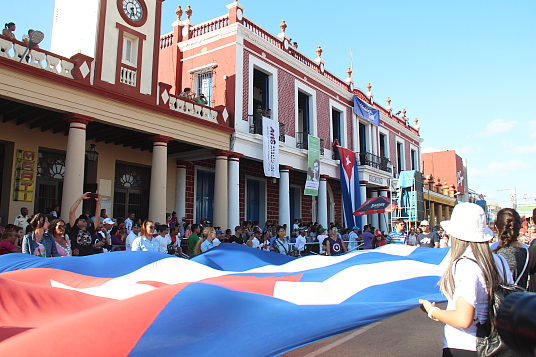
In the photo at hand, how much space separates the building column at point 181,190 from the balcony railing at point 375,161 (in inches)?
427

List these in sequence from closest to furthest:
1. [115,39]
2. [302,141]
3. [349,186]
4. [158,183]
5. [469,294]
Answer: [469,294] → [115,39] → [158,183] → [302,141] → [349,186]

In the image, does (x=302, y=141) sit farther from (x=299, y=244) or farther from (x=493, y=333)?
(x=493, y=333)

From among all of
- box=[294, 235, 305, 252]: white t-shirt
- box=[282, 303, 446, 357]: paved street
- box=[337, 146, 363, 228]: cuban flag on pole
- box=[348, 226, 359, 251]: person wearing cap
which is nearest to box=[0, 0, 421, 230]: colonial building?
box=[337, 146, 363, 228]: cuban flag on pole

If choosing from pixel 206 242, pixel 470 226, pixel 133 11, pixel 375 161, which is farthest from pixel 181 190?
pixel 470 226

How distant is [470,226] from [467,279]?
0.29m

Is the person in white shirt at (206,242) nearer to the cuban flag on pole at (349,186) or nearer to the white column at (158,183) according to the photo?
the white column at (158,183)

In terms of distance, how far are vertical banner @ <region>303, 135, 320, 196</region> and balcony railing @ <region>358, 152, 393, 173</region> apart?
5.14m

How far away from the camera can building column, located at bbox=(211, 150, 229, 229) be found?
46.6 ft

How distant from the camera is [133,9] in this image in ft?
40.9

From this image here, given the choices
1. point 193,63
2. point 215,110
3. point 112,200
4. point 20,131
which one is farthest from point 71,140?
point 193,63

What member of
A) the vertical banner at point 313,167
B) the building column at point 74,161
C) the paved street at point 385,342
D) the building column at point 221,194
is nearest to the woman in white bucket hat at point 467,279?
the paved street at point 385,342

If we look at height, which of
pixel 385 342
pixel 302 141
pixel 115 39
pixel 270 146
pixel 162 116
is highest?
pixel 115 39

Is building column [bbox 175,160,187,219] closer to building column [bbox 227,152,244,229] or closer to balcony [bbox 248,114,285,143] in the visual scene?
building column [bbox 227,152,244,229]

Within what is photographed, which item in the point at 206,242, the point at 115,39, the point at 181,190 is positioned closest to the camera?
the point at 206,242
